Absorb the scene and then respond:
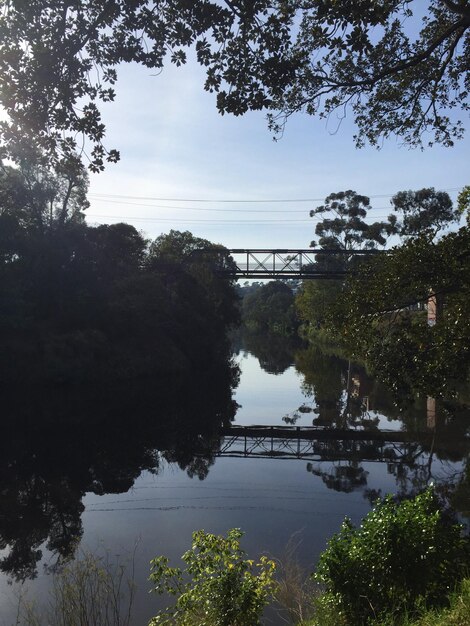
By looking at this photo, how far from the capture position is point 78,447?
65.1 feet

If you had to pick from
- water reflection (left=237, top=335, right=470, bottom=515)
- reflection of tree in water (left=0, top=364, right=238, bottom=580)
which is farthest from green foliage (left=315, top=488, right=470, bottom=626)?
reflection of tree in water (left=0, top=364, right=238, bottom=580)

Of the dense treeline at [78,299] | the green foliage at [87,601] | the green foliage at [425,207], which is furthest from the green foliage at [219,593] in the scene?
the green foliage at [425,207]

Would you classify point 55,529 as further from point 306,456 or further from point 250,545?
point 306,456

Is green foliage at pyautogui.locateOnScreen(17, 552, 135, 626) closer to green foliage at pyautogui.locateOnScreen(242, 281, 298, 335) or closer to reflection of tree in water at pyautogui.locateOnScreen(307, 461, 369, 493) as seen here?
reflection of tree in water at pyautogui.locateOnScreen(307, 461, 369, 493)

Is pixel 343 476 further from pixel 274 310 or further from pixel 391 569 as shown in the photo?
pixel 274 310

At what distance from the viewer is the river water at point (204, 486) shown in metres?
10.9

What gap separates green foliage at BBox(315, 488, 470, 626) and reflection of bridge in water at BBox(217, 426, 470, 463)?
12.7 m

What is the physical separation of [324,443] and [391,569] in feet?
52.7

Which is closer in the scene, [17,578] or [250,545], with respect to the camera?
[17,578]

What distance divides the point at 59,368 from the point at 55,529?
70.2 feet

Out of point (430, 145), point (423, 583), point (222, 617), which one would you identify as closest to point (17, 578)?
point (222, 617)

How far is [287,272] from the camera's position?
54.6 metres

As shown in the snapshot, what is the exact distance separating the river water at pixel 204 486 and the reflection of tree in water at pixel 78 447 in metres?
0.06

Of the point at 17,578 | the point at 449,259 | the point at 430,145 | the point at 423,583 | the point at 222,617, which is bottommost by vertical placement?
the point at 17,578
